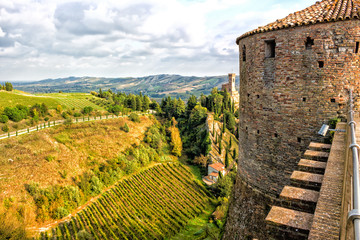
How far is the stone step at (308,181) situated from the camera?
4770 mm

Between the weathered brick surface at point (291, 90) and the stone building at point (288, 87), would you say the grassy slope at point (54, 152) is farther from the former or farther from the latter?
the weathered brick surface at point (291, 90)

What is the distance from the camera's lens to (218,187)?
4703cm

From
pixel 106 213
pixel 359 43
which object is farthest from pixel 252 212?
pixel 106 213

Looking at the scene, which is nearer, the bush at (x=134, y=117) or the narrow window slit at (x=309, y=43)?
the narrow window slit at (x=309, y=43)

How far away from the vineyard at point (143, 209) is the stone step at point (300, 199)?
3033cm

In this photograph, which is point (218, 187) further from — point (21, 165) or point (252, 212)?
point (252, 212)

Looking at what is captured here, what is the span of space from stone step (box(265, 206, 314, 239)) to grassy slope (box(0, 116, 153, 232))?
35.3 meters

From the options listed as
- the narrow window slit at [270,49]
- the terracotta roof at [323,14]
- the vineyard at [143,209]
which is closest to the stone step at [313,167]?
the narrow window slit at [270,49]

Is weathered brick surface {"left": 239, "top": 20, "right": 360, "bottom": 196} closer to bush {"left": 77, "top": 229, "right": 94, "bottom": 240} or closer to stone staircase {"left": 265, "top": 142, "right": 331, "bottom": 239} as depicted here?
stone staircase {"left": 265, "top": 142, "right": 331, "bottom": 239}

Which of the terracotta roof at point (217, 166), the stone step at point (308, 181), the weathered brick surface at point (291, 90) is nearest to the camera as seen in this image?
the stone step at point (308, 181)

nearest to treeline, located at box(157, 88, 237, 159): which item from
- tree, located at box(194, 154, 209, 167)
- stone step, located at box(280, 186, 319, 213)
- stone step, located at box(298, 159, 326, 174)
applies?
tree, located at box(194, 154, 209, 167)

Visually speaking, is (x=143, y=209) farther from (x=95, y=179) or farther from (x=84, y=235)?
(x=84, y=235)

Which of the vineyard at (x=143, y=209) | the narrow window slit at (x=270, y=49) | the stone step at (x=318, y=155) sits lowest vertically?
the vineyard at (x=143, y=209)

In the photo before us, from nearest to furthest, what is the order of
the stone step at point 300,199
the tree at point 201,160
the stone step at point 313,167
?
1. the stone step at point 300,199
2. the stone step at point 313,167
3. the tree at point 201,160
